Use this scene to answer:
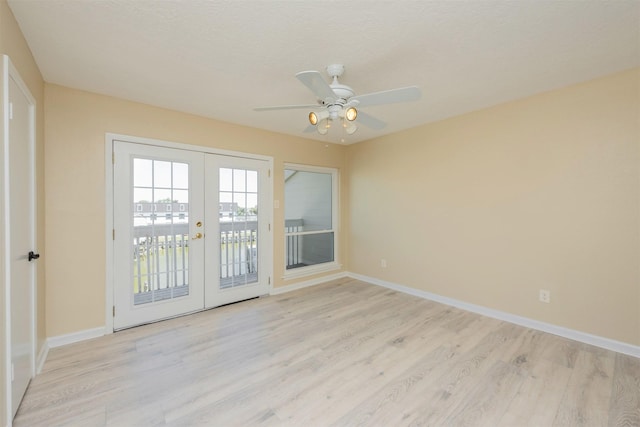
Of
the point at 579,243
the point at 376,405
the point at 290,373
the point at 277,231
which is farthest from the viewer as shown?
the point at 277,231

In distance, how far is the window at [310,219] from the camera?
4.42m

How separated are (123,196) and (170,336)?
4.98 ft

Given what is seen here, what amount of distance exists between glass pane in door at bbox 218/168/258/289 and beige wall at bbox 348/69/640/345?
211cm

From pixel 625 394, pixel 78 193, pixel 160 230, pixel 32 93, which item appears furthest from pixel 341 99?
pixel 625 394

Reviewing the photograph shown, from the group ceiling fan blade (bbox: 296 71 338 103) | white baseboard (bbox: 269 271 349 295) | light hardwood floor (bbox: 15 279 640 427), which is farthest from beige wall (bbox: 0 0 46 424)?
white baseboard (bbox: 269 271 349 295)

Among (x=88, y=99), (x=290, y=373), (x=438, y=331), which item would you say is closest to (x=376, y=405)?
(x=290, y=373)

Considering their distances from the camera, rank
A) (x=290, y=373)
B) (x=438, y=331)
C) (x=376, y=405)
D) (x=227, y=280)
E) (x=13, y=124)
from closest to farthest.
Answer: (x=13, y=124)
(x=376, y=405)
(x=290, y=373)
(x=438, y=331)
(x=227, y=280)

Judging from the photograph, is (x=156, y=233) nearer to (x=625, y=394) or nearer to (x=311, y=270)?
(x=311, y=270)

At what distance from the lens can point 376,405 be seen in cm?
177

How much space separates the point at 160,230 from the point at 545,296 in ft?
13.7

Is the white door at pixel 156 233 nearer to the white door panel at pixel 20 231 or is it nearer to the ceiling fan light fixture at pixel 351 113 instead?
the white door panel at pixel 20 231

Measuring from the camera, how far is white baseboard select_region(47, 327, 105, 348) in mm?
2490

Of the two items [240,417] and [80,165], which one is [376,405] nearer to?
[240,417]

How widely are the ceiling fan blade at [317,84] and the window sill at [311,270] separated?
2929mm
